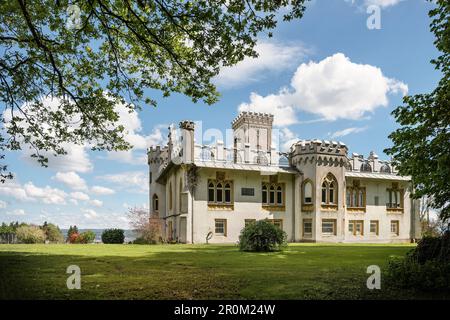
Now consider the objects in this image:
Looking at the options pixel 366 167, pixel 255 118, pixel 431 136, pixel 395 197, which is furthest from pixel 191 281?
pixel 395 197

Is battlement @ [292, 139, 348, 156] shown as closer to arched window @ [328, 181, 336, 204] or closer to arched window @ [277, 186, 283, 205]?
arched window @ [328, 181, 336, 204]

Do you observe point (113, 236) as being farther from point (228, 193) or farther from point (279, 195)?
point (279, 195)

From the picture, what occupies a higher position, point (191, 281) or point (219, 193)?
point (219, 193)

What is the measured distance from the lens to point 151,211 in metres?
39.1

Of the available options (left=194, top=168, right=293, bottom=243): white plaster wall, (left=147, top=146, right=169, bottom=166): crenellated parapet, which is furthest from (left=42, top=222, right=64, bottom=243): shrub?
(left=194, top=168, right=293, bottom=243): white plaster wall

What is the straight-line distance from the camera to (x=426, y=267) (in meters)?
8.75

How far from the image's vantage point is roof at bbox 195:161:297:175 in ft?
101

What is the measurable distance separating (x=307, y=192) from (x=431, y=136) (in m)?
21.3

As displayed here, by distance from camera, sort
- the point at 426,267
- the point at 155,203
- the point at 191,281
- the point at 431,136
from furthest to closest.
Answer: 1. the point at 155,203
2. the point at 431,136
3. the point at 191,281
4. the point at 426,267

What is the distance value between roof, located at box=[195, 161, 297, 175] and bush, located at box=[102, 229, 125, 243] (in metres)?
8.94

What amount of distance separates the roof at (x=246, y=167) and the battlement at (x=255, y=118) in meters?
7.15

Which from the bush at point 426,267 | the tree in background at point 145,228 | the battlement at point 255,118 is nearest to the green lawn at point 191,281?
the bush at point 426,267
